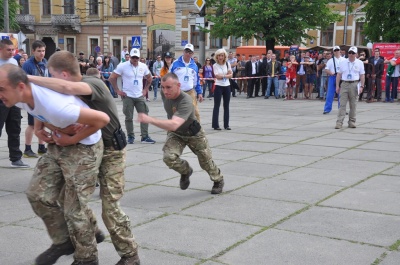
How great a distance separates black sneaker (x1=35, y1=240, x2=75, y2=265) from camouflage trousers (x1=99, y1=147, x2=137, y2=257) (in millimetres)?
355

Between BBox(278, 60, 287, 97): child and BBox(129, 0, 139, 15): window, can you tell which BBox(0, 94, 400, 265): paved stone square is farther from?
BBox(129, 0, 139, 15): window

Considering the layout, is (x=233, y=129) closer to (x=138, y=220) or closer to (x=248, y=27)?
(x=138, y=220)

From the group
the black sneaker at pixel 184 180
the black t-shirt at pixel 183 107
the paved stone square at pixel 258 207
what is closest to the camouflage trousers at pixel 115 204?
the paved stone square at pixel 258 207

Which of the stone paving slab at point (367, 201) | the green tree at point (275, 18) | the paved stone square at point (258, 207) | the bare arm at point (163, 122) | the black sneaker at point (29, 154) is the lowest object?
the black sneaker at point (29, 154)

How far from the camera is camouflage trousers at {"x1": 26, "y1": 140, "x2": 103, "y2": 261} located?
13.2 feet

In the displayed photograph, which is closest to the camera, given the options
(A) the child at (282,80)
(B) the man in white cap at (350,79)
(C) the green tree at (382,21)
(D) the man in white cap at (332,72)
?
(B) the man in white cap at (350,79)

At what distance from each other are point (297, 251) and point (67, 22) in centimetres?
5320

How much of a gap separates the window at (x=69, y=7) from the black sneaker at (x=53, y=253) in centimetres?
5429

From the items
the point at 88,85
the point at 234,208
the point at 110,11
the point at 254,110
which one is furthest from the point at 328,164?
the point at 110,11

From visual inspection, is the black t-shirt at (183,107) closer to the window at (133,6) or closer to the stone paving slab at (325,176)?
the stone paving slab at (325,176)

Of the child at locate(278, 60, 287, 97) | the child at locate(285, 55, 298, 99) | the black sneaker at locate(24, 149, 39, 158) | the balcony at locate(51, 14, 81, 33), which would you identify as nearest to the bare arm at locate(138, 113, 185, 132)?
the black sneaker at locate(24, 149, 39, 158)

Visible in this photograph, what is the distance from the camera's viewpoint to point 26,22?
2197 inches

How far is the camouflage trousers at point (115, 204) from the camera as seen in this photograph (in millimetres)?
4281

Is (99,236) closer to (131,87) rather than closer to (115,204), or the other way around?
(115,204)
